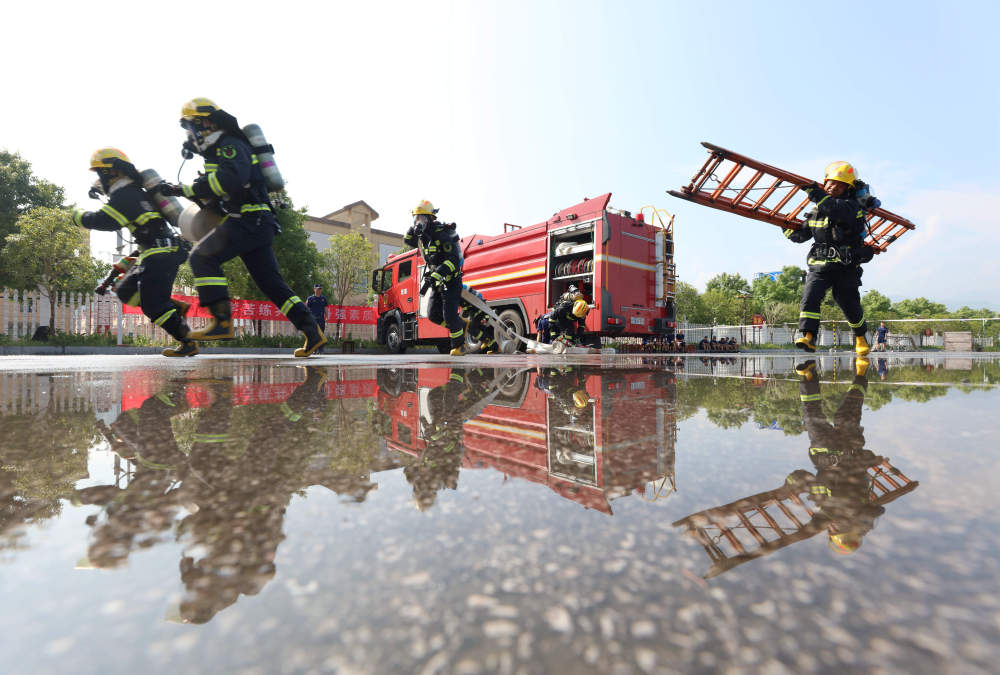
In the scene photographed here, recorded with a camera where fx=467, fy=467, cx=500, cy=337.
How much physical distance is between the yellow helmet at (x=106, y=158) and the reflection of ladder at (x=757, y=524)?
6252mm

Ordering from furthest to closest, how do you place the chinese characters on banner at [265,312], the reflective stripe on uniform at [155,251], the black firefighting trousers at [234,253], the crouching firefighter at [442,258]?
1. the chinese characters on banner at [265,312]
2. the crouching firefighter at [442,258]
3. the reflective stripe on uniform at [155,251]
4. the black firefighting trousers at [234,253]

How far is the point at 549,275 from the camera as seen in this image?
10430mm

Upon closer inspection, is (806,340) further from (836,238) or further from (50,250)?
(50,250)

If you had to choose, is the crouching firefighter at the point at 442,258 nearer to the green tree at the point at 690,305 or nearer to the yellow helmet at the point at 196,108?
the yellow helmet at the point at 196,108

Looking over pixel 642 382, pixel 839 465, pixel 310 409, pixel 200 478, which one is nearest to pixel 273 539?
pixel 200 478

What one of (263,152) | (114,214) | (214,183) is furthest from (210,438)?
(114,214)

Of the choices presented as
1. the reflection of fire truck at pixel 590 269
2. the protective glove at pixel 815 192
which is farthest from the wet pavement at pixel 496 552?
the reflection of fire truck at pixel 590 269

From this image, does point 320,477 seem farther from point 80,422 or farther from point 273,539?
point 80,422

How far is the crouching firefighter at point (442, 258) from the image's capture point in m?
7.89

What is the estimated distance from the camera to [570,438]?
1302 millimetres

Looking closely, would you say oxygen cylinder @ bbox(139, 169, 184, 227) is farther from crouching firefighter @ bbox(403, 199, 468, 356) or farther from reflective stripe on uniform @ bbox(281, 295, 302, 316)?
crouching firefighter @ bbox(403, 199, 468, 356)

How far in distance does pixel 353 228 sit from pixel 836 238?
4217 centimetres

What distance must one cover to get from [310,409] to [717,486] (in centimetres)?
147

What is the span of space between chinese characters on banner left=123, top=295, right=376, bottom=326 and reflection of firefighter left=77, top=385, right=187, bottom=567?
42.1ft
